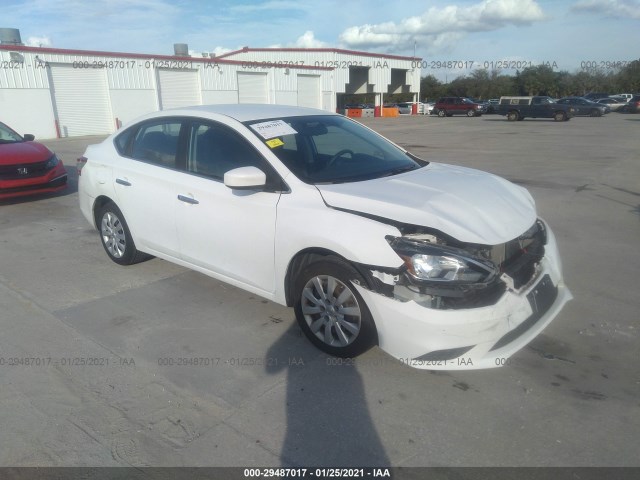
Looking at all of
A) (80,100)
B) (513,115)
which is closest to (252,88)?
(80,100)

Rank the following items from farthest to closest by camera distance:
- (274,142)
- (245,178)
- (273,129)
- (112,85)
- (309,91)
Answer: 1. (309,91)
2. (112,85)
3. (273,129)
4. (274,142)
5. (245,178)

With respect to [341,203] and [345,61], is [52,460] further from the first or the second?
[345,61]

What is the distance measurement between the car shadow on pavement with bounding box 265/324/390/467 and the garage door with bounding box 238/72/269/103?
30.7m

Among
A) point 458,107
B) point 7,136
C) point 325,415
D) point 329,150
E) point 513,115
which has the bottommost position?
point 325,415

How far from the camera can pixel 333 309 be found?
3.41m

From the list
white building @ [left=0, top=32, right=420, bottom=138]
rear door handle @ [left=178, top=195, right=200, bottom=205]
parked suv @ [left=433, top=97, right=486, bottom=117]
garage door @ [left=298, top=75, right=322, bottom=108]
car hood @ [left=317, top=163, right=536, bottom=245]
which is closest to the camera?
car hood @ [left=317, top=163, right=536, bottom=245]

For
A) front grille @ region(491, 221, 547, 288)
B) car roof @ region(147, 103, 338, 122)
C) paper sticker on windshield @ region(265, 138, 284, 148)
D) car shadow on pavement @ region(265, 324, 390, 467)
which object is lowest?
car shadow on pavement @ region(265, 324, 390, 467)

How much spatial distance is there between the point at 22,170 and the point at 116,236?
4.30 meters

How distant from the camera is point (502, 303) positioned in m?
3.00

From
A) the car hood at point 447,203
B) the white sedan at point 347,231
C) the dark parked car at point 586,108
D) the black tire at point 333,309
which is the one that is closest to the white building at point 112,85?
the dark parked car at point 586,108

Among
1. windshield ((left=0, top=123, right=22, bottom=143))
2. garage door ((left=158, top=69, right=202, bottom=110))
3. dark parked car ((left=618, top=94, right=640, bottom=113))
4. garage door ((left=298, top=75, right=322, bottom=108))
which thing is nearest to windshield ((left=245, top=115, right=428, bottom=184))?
windshield ((left=0, top=123, right=22, bottom=143))

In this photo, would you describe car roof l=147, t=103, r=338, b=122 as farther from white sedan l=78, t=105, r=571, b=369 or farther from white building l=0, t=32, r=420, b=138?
white building l=0, t=32, r=420, b=138

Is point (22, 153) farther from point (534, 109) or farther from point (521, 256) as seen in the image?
point (534, 109)

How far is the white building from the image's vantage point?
2192 cm
